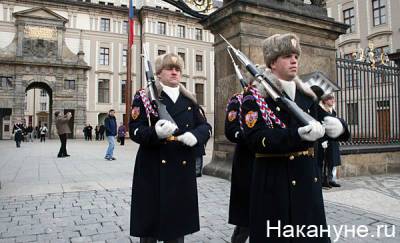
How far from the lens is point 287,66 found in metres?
2.18

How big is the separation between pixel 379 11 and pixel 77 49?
94.9 ft

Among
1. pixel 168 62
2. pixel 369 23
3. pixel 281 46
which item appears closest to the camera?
pixel 281 46

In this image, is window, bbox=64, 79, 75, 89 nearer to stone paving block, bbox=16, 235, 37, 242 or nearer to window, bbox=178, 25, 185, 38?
window, bbox=178, 25, 185, 38

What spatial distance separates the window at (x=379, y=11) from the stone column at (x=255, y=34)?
2166 cm

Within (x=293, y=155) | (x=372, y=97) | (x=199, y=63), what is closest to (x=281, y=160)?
(x=293, y=155)

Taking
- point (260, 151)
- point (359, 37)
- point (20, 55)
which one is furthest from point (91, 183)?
point (20, 55)

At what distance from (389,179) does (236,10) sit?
4.84 m

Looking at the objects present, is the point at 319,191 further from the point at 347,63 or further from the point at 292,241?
the point at 347,63

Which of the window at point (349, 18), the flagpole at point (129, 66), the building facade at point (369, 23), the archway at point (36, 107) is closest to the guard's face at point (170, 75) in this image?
the flagpole at point (129, 66)

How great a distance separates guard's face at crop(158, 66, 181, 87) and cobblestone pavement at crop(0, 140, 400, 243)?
1606 mm

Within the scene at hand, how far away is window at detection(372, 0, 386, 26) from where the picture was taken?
84.3 feet

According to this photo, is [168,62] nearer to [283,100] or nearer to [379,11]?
[283,100]

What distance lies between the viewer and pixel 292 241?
→ 6.85 feet

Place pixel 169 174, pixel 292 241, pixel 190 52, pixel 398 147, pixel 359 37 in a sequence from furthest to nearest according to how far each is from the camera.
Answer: pixel 190 52
pixel 359 37
pixel 398 147
pixel 169 174
pixel 292 241
